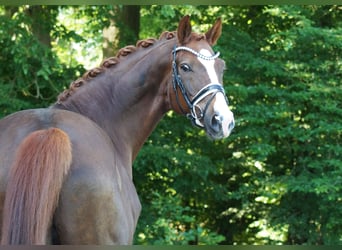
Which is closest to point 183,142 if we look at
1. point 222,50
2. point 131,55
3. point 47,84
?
point 222,50

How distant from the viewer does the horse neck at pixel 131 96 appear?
3656mm

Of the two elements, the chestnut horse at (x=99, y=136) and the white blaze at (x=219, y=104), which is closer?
the chestnut horse at (x=99, y=136)

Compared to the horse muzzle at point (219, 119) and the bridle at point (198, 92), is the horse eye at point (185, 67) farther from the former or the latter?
the horse muzzle at point (219, 119)

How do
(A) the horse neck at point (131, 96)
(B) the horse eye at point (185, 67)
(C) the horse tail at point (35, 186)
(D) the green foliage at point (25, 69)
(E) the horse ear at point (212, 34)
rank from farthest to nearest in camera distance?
(D) the green foliage at point (25, 69), (E) the horse ear at point (212, 34), (A) the horse neck at point (131, 96), (B) the horse eye at point (185, 67), (C) the horse tail at point (35, 186)

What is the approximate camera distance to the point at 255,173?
9719mm

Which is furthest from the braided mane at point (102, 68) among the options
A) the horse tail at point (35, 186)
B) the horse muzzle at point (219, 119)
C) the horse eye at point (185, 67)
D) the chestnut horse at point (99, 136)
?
the horse tail at point (35, 186)

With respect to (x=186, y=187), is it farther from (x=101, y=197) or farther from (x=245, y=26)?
(x=101, y=197)

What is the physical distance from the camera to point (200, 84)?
348 cm

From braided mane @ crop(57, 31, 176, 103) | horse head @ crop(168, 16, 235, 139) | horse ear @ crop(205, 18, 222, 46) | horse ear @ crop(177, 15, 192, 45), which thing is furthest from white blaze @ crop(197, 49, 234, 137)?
braided mane @ crop(57, 31, 176, 103)

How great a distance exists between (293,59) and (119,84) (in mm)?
6072

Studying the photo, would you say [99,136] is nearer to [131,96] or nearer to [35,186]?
[35,186]

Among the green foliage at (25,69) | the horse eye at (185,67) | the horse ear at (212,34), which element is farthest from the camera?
the green foliage at (25,69)

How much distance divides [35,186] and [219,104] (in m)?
1.31

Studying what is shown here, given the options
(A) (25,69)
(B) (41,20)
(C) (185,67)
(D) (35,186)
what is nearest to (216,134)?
(C) (185,67)
